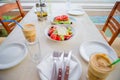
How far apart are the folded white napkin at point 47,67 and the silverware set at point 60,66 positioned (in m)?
0.02

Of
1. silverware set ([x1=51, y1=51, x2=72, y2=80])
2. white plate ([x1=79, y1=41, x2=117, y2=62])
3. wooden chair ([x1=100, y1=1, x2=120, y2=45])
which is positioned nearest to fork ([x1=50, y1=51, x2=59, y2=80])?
silverware set ([x1=51, y1=51, x2=72, y2=80])

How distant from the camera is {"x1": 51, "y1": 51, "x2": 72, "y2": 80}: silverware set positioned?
55 cm

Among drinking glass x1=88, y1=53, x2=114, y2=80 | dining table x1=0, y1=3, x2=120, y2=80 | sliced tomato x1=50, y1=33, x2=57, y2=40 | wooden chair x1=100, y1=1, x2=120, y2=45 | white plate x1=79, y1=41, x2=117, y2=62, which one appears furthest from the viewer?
wooden chair x1=100, y1=1, x2=120, y2=45

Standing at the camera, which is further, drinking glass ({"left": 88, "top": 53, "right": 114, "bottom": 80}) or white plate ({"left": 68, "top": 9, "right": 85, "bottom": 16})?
white plate ({"left": 68, "top": 9, "right": 85, "bottom": 16})

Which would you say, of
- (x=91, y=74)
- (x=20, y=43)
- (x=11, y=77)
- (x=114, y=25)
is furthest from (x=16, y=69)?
(x=114, y=25)

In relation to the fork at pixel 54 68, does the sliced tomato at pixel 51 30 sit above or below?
below

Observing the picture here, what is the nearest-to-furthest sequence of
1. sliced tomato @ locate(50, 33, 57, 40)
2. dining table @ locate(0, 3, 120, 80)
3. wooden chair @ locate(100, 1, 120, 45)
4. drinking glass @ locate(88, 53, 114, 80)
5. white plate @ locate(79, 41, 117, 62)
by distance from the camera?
drinking glass @ locate(88, 53, 114, 80) → dining table @ locate(0, 3, 120, 80) → white plate @ locate(79, 41, 117, 62) → sliced tomato @ locate(50, 33, 57, 40) → wooden chair @ locate(100, 1, 120, 45)

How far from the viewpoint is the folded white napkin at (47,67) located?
57 cm

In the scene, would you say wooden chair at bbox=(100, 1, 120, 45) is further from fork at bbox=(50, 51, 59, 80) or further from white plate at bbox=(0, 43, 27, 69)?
white plate at bbox=(0, 43, 27, 69)

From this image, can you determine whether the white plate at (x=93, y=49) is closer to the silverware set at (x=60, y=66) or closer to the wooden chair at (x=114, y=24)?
the silverware set at (x=60, y=66)

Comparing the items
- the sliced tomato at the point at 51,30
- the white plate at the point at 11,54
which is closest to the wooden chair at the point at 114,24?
the sliced tomato at the point at 51,30

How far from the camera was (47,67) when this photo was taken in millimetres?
609

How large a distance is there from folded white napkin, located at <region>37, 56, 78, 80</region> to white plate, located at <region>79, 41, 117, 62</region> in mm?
115

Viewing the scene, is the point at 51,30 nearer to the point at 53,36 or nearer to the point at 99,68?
the point at 53,36
